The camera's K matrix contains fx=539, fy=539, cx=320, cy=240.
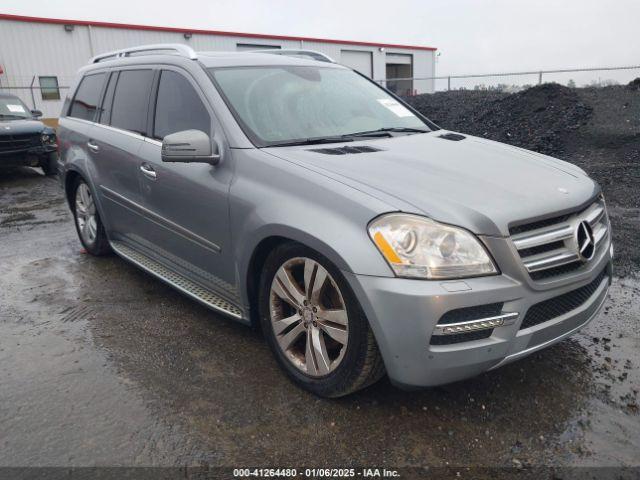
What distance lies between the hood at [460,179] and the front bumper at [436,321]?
0.18m

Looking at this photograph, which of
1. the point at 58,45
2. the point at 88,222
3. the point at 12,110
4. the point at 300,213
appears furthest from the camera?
the point at 58,45

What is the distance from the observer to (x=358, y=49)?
33.2 m

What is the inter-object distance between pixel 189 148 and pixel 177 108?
745 mm

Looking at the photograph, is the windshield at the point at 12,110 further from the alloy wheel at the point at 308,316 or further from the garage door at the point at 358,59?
the garage door at the point at 358,59

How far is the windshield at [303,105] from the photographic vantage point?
3330 millimetres

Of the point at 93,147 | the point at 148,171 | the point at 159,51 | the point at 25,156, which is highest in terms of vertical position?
the point at 159,51

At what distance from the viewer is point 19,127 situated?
10719 mm

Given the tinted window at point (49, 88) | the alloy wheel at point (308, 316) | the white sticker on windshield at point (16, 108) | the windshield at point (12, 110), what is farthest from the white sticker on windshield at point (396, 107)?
the tinted window at point (49, 88)

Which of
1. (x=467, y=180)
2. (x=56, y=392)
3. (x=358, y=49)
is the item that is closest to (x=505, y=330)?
(x=467, y=180)

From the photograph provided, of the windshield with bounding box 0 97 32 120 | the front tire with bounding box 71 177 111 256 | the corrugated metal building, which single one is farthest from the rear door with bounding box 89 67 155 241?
the corrugated metal building

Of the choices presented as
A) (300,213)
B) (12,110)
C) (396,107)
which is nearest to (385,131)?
(396,107)

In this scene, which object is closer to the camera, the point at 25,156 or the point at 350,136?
the point at 350,136

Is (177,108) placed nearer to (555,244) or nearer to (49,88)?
(555,244)

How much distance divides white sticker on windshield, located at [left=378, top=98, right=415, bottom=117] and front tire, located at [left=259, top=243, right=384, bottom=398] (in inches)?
71.2
